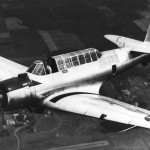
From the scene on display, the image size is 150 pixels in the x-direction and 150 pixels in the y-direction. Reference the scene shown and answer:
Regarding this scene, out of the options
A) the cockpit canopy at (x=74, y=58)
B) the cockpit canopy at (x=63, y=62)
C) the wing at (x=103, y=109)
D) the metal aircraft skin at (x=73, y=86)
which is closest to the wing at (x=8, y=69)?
the metal aircraft skin at (x=73, y=86)

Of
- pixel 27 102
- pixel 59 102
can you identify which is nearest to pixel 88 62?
pixel 59 102

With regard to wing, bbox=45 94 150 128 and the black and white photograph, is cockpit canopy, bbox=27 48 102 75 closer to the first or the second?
the black and white photograph

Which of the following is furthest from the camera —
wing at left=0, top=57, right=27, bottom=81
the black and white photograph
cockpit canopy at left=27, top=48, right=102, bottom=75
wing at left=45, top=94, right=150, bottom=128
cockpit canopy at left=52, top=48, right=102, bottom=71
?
wing at left=0, top=57, right=27, bottom=81

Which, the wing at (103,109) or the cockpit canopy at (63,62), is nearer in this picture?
the wing at (103,109)

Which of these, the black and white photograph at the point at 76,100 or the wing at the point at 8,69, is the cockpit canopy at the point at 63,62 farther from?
the wing at the point at 8,69

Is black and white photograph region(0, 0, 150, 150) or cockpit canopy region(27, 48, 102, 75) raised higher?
cockpit canopy region(27, 48, 102, 75)

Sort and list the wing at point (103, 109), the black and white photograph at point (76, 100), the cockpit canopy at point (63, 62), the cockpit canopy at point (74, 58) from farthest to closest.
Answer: the cockpit canopy at point (74, 58)
the cockpit canopy at point (63, 62)
the black and white photograph at point (76, 100)
the wing at point (103, 109)

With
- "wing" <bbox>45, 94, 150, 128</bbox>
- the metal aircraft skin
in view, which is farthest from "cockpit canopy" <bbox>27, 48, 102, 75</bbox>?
"wing" <bbox>45, 94, 150, 128</bbox>
